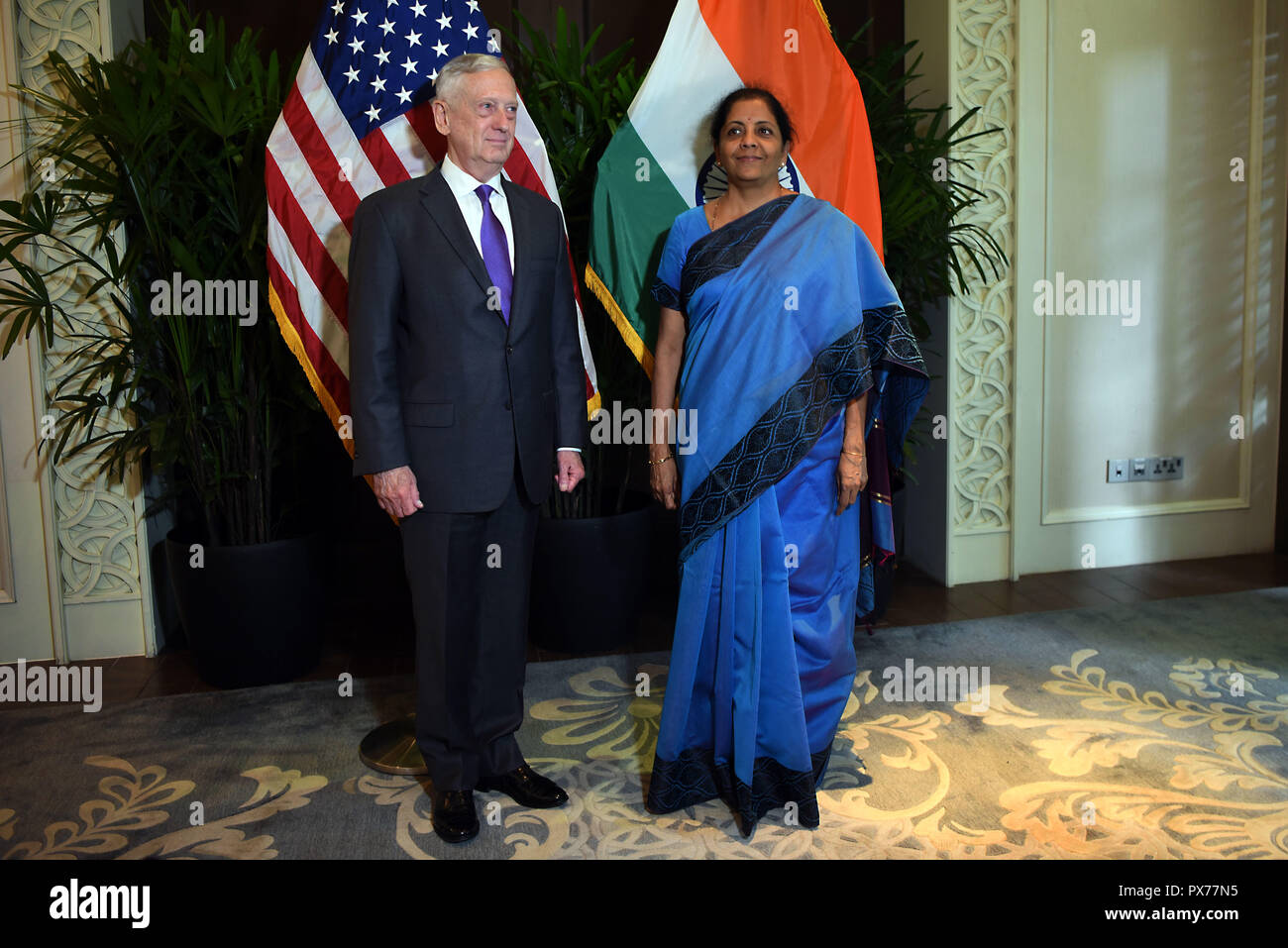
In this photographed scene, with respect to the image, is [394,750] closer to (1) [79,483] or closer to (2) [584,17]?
(1) [79,483]

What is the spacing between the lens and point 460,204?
7.22 feet

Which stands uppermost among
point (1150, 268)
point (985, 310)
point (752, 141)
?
point (752, 141)

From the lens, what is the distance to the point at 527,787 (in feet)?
7.94

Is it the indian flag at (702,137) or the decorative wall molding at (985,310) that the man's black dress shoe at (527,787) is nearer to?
the indian flag at (702,137)

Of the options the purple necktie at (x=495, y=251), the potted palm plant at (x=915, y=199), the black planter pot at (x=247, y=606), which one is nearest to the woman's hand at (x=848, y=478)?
the purple necktie at (x=495, y=251)

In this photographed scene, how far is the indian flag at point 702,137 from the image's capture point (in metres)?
2.79

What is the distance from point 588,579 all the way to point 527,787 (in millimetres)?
1043

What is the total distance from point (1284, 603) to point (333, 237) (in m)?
3.49

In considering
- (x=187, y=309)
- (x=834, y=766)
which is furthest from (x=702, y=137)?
(x=834, y=766)

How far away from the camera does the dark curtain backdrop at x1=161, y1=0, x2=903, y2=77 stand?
3.64 m

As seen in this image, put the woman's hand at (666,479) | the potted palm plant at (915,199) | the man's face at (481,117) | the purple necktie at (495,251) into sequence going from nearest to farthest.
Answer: the man's face at (481,117), the purple necktie at (495,251), the woman's hand at (666,479), the potted palm plant at (915,199)

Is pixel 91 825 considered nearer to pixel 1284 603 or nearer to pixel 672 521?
pixel 672 521

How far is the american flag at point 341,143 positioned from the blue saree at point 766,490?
509mm

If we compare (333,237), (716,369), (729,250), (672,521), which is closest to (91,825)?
(333,237)
